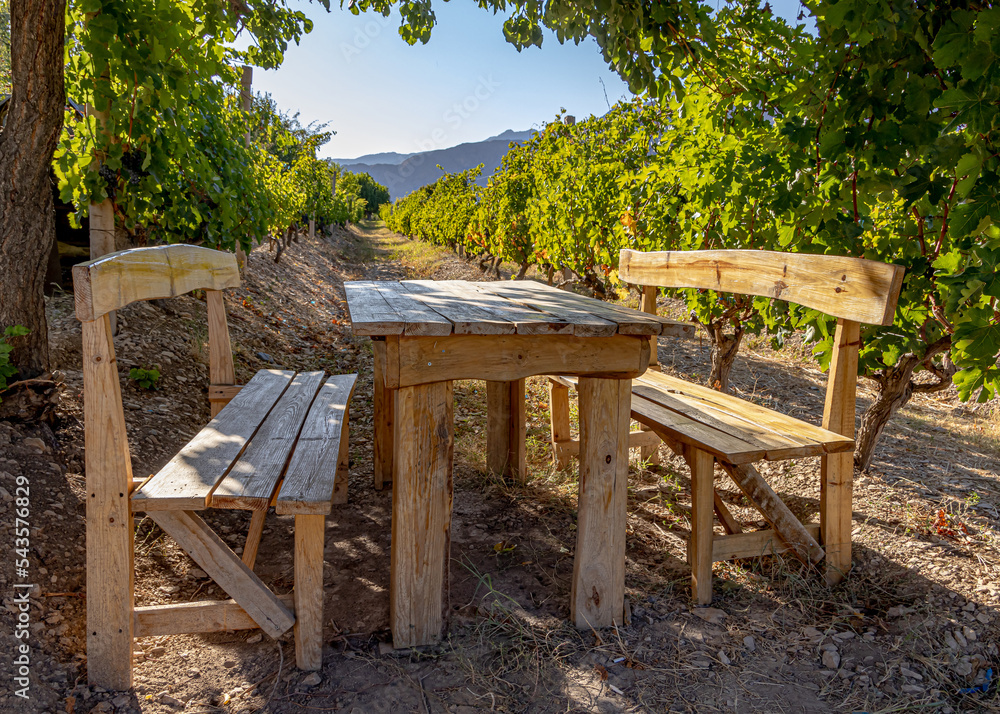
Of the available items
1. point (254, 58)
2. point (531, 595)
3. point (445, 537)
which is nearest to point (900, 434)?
point (531, 595)

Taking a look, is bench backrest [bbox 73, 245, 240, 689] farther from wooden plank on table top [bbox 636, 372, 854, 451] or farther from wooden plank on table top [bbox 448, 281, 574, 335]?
wooden plank on table top [bbox 636, 372, 854, 451]

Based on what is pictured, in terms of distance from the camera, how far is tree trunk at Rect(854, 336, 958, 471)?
2.89m

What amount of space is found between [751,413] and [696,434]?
1.68 feet

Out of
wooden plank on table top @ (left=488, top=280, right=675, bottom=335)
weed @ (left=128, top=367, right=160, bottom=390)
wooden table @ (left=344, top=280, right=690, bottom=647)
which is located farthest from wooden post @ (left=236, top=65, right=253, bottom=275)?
wooden table @ (left=344, top=280, right=690, bottom=647)

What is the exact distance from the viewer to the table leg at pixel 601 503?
6.75 ft

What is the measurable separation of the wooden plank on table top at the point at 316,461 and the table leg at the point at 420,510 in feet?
0.80

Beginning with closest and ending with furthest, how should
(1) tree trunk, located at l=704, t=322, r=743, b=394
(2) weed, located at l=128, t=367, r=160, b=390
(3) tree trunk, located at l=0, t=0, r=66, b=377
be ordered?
(3) tree trunk, located at l=0, t=0, r=66, b=377, (2) weed, located at l=128, t=367, r=160, b=390, (1) tree trunk, located at l=704, t=322, r=743, b=394

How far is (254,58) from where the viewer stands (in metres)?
4.39

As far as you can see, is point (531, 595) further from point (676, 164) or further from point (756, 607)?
point (676, 164)

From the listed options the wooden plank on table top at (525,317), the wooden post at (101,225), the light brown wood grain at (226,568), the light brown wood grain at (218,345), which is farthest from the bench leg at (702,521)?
the wooden post at (101,225)

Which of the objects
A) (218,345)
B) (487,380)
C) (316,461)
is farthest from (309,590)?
(218,345)

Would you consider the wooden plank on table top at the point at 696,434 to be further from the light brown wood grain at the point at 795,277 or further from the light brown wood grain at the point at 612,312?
the light brown wood grain at the point at 795,277

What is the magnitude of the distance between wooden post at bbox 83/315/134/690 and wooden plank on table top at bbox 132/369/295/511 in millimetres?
79

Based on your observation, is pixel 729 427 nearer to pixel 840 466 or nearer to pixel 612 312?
pixel 840 466
